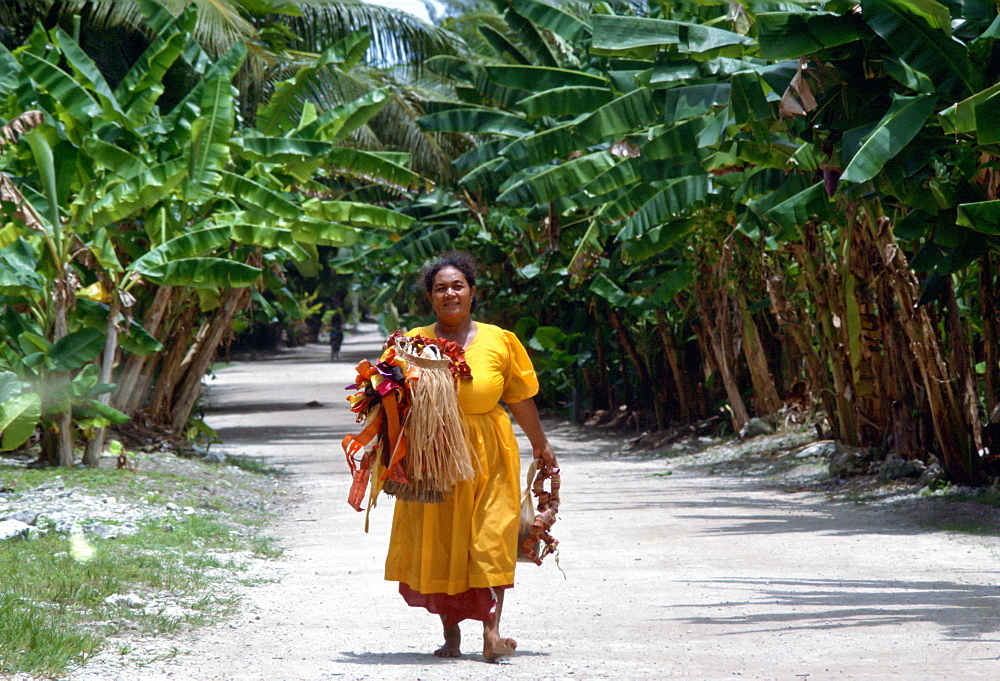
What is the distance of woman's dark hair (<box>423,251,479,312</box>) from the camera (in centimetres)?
526

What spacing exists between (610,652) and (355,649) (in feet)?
3.75

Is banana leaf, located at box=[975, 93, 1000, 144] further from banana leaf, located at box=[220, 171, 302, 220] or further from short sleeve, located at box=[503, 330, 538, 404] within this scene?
banana leaf, located at box=[220, 171, 302, 220]

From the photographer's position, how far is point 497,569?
16.1 feet

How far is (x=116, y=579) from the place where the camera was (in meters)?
6.31

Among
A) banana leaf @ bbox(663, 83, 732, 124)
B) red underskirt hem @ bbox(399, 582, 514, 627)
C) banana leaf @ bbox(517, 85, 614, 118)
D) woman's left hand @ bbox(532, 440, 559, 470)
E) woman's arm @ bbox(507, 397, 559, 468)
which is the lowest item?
red underskirt hem @ bbox(399, 582, 514, 627)

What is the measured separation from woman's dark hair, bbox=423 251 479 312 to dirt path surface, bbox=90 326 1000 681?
1661 mm

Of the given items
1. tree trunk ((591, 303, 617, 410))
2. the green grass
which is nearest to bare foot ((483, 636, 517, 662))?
the green grass

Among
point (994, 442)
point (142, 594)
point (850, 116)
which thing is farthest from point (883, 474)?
point (142, 594)

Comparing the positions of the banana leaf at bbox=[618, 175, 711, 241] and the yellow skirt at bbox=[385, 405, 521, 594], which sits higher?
the banana leaf at bbox=[618, 175, 711, 241]

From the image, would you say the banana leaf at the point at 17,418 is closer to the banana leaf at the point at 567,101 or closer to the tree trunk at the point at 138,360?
the tree trunk at the point at 138,360

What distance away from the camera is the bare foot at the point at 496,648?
4.91 m

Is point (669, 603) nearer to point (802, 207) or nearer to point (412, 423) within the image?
point (412, 423)

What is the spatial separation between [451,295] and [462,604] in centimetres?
134

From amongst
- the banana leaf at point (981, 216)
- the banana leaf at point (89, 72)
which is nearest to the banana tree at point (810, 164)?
the banana leaf at point (981, 216)
